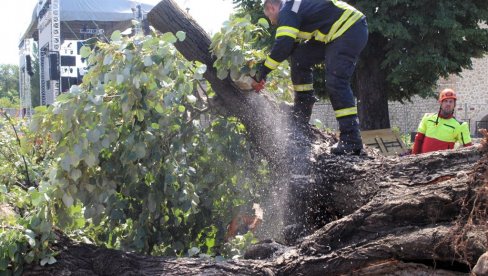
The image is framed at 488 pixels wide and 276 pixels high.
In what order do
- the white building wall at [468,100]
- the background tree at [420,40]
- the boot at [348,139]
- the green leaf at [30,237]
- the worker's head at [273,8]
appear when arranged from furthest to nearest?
1. the white building wall at [468,100]
2. the background tree at [420,40]
3. the worker's head at [273,8]
4. the boot at [348,139]
5. the green leaf at [30,237]

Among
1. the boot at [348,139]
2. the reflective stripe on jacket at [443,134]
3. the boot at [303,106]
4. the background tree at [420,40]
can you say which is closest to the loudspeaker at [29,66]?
the background tree at [420,40]

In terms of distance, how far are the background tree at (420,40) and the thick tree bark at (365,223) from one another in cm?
754

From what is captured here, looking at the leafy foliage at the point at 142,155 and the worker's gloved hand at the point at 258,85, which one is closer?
the leafy foliage at the point at 142,155

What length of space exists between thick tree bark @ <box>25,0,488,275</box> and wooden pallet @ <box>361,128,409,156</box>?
5.41m

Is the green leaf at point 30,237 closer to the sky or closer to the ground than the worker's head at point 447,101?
closer to the ground

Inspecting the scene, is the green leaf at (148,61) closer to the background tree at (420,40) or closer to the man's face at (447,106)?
the man's face at (447,106)

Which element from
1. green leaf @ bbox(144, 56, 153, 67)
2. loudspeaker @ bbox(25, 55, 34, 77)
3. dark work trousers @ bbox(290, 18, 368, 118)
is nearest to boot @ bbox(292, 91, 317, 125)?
dark work trousers @ bbox(290, 18, 368, 118)

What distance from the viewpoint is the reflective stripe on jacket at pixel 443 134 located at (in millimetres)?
5273

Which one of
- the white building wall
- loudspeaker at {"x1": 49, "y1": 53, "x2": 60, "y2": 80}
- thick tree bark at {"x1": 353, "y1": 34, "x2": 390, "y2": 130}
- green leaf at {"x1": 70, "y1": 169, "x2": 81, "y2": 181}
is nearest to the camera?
green leaf at {"x1": 70, "y1": 169, "x2": 81, "y2": 181}

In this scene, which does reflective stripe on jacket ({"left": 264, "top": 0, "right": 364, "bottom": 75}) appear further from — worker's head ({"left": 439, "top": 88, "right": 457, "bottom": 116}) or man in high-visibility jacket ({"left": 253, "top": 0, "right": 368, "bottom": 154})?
worker's head ({"left": 439, "top": 88, "right": 457, "bottom": 116})

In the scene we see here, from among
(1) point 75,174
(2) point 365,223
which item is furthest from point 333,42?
(1) point 75,174

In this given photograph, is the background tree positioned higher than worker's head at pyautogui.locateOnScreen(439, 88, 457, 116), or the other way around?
the background tree

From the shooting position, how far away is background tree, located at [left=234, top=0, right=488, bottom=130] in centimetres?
1095

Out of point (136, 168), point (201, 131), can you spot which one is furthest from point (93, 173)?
point (201, 131)
